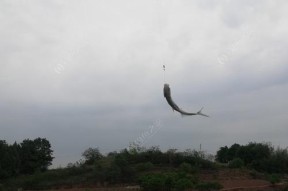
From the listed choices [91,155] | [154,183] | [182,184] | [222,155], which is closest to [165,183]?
[154,183]

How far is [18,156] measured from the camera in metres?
42.9

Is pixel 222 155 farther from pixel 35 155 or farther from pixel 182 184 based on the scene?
pixel 182 184

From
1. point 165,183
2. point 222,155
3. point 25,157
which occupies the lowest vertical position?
point 165,183

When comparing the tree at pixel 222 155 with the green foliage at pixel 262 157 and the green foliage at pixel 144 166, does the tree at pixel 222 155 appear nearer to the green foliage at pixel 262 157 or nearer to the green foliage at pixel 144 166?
the green foliage at pixel 262 157

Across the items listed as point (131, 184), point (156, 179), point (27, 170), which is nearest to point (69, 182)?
point (131, 184)

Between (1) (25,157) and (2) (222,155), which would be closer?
(1) (25,157)

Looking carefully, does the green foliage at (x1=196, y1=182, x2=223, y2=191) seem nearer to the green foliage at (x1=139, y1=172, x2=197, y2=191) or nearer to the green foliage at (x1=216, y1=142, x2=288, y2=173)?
the green foliage at (x1=139, y1=172, x2=197, y2=191)


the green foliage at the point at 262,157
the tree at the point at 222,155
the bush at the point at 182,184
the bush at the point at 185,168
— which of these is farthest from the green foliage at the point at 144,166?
the tree at the point at 222,155

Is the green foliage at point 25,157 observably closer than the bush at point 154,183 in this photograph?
No

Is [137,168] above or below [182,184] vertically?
above

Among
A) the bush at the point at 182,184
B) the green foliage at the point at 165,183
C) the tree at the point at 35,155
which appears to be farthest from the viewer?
the tree at the point at 35,155

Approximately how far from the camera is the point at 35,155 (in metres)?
47.0

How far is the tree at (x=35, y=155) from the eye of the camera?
4591 cm

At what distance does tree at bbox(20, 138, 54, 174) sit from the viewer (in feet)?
151
